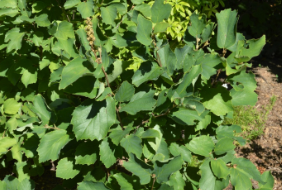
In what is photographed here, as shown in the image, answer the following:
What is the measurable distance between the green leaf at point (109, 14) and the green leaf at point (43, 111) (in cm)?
67

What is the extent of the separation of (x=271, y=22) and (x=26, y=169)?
6012mm

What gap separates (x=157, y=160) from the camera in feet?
4.17

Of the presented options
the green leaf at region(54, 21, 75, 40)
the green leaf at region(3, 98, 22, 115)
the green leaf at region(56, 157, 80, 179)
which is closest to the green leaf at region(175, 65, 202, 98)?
the green leaf at region(56, 157, 80, 179)

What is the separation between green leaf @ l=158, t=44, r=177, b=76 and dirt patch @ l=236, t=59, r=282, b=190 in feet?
8.04

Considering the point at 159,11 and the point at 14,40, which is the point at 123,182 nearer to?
the point at 159,11

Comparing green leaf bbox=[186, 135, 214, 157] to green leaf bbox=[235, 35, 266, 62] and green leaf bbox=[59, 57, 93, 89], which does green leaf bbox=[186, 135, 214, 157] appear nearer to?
green leaf bbox=[235, 35, 266, 62]

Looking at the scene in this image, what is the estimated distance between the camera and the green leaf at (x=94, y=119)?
1309 millimetres

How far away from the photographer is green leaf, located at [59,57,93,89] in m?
1.14

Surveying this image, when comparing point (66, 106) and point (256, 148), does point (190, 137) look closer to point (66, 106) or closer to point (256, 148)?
point (66, 106)

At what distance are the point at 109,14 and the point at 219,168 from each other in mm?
1194

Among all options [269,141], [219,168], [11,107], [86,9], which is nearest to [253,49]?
[219,168]

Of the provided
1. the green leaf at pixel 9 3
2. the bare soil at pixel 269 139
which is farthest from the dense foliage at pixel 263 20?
the green leaf at pixel 9 3

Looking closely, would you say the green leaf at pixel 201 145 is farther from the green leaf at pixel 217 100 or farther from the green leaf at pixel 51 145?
the green leaf at pixel 51 145

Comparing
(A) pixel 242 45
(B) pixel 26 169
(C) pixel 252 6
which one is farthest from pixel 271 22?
(B) pixel 26 169
